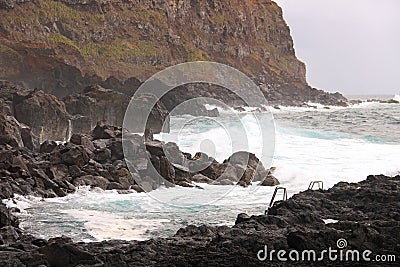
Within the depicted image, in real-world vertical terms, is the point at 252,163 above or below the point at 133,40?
below

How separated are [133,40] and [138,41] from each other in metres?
0.89

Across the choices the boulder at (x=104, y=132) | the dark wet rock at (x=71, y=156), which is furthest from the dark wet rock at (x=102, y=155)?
the boulder at (x=104, y=132)

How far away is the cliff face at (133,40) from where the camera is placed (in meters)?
46.3

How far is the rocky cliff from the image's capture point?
4656 centimetres

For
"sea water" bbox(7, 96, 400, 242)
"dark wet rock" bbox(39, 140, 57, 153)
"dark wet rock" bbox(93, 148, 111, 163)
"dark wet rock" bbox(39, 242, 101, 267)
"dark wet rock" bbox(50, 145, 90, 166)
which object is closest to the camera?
"dark wet rock" bbox(39, 242, 101, 267)

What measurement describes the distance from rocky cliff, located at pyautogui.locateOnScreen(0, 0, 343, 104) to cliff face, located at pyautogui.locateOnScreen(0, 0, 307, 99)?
0.09 metres

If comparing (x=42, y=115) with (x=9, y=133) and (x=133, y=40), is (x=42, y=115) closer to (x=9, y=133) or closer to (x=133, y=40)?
(x=9, y=133)

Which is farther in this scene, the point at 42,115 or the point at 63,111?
the point at 63,111

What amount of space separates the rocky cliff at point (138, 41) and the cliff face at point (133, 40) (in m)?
0.09

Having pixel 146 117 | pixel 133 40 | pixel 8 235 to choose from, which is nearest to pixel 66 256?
pixel 8 235

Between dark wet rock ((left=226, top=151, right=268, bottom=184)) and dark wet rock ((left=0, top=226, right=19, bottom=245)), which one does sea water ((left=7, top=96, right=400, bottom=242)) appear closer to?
dark wet rock ((left=226, top=151, right=268, bottom=184))

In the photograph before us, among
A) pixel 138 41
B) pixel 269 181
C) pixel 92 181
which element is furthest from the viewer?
pixel 138 41

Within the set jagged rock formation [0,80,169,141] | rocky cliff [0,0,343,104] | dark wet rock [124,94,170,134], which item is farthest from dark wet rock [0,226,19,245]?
rocky cliff [0,0,343,104]

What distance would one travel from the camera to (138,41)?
75500 millimetres
